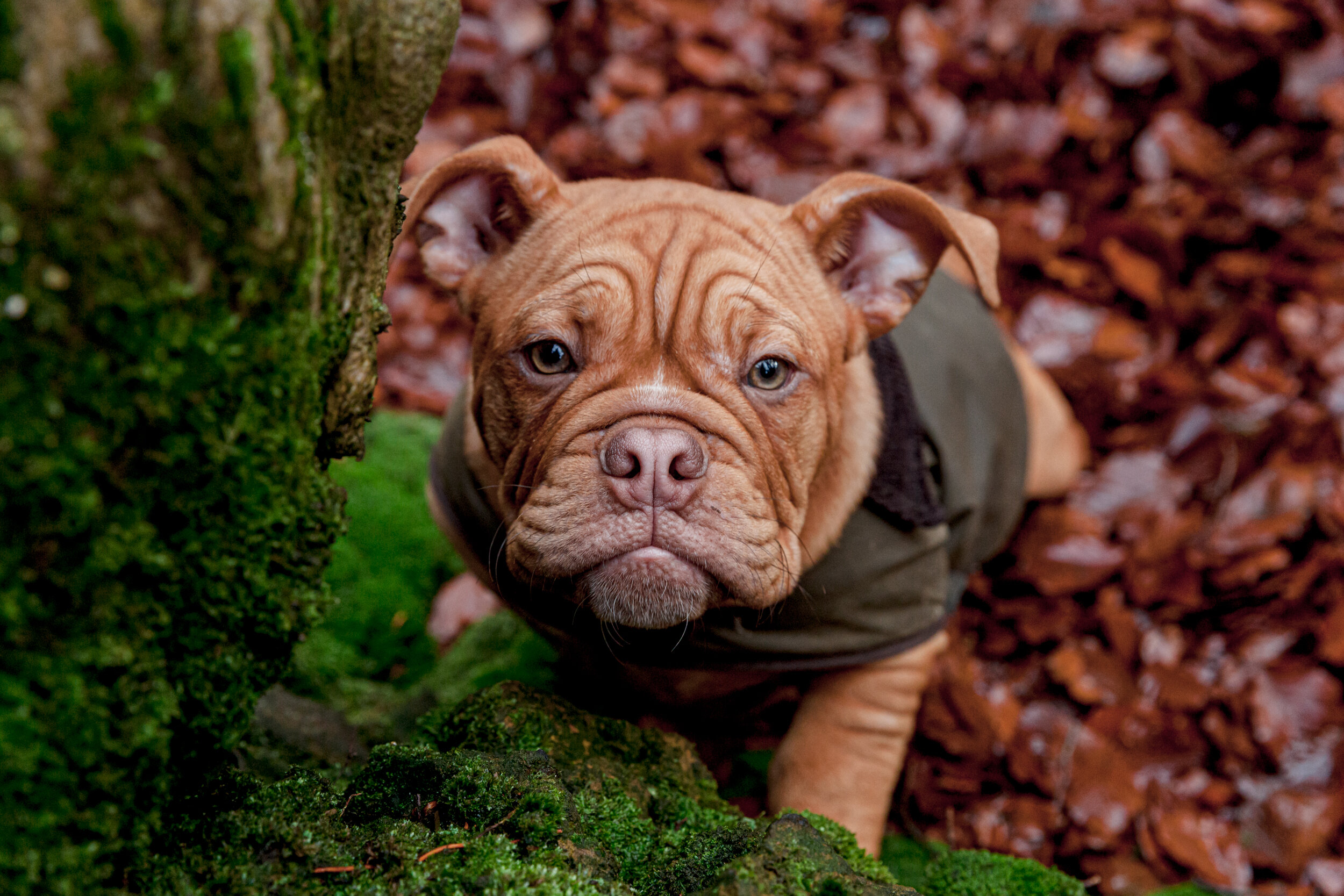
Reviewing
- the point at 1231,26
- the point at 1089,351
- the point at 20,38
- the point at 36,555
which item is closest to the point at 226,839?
the point at 36,555

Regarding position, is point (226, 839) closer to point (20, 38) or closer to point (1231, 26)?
point (20, 38)

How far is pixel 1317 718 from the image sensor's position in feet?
11.6

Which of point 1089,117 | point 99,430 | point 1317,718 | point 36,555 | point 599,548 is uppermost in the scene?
point 99,430

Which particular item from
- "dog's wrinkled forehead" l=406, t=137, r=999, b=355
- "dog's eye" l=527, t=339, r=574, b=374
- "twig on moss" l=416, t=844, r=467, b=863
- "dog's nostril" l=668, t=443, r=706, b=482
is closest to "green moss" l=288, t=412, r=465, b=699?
"dog's wrinkled forehead" l=406, t=137, r=999, b=355

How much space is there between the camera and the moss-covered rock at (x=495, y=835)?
4.80 feet

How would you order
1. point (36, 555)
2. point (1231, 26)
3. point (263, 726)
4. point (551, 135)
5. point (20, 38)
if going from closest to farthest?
point (20, 38) → point (36, 555) → point (263, 726) → point (1231, 26) → point (551, 135)

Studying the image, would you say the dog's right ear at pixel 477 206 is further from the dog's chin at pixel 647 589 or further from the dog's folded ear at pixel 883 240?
the dog's chin at pixel 647 589

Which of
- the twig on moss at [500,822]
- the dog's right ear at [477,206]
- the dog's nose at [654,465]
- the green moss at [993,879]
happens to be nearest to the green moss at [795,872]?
the twig on moss at [500,822]

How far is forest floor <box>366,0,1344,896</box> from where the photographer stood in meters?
3.41

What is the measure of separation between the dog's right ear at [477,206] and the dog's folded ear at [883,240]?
774mm

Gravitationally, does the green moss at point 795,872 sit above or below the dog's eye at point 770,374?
below

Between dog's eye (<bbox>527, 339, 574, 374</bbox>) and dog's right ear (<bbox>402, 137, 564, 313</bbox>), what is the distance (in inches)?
19.2

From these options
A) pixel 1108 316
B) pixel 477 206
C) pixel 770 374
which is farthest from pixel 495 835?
pixel 1108 316

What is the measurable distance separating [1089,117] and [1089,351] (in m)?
1.52
